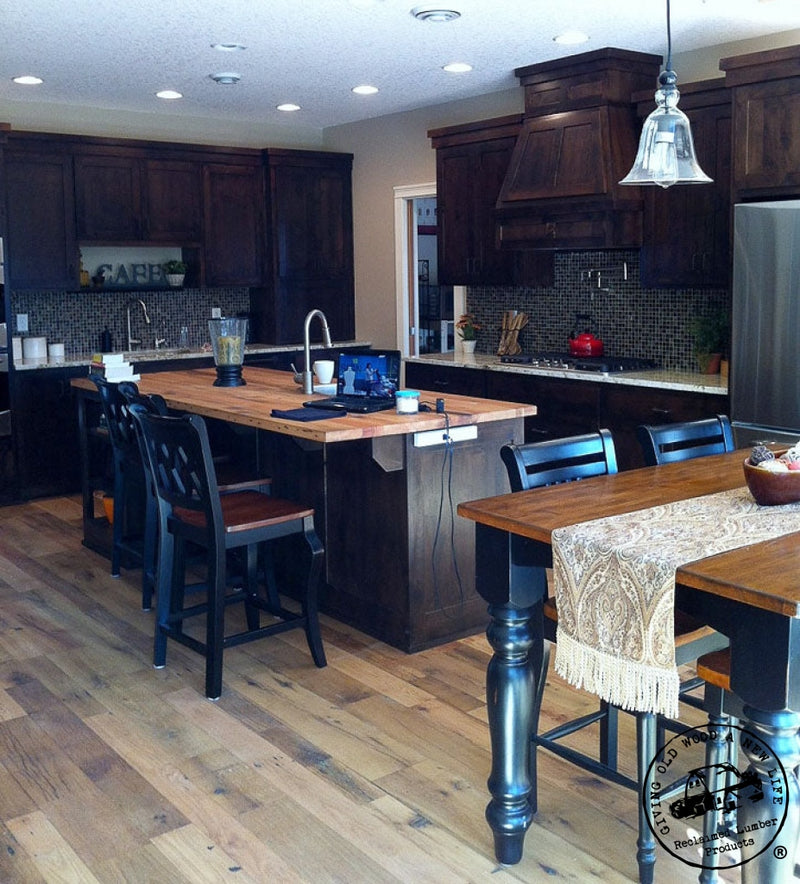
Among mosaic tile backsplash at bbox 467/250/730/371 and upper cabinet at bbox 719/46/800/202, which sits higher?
upper cabinet at bbox 719/46/800/202

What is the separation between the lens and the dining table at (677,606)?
1.86 meters

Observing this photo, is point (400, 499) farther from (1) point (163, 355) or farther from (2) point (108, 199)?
(2) point (108, 199)

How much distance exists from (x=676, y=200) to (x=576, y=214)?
60 cm

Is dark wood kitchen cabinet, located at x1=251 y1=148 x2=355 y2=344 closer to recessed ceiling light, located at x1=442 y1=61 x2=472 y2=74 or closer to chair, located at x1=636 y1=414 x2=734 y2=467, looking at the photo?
recessed ceiling light, located at x1=442 y1=61 x2=472 y2=74

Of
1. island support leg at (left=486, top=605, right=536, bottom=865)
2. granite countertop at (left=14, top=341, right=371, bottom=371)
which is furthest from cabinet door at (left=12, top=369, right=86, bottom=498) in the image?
island support leg at (left=486, top=605, right=536, bottom=865)

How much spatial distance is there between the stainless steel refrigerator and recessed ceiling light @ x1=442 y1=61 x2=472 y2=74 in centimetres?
203

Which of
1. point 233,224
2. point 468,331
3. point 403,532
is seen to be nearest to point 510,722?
point 403,532

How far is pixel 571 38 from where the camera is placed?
17.7ft

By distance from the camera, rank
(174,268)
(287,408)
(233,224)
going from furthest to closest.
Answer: (233,224), (174,268), (287,408)

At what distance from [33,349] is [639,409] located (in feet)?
13.7

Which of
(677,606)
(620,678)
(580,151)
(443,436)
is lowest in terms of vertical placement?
(620,678)

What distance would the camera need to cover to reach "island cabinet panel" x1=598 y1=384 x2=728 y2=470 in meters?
5.19

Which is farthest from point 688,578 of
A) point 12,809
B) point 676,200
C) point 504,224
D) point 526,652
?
point 504,224

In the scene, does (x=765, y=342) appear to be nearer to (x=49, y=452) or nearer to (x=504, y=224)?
(x=504, y=224)
